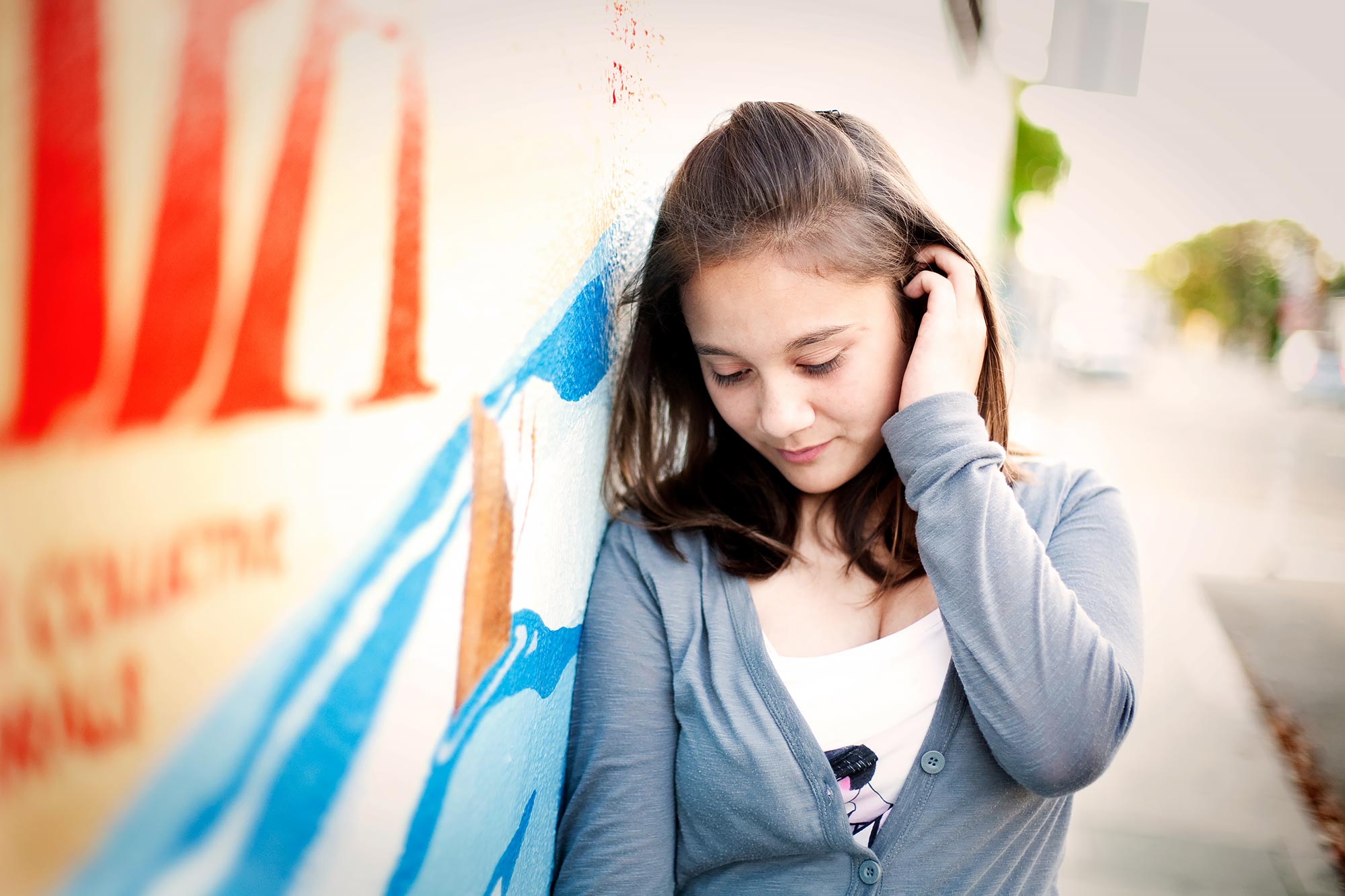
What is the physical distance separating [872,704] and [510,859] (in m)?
0.62

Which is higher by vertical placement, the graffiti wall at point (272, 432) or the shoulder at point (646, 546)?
the graffiti wall at point (272, 432)

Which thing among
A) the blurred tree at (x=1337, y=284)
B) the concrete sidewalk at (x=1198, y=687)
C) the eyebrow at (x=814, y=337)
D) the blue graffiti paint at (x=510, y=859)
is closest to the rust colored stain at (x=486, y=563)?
the blue graffiti paint at (x=510, y=859)

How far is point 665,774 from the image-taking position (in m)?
1.39

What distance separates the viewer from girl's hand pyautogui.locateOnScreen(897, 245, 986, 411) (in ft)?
4.71

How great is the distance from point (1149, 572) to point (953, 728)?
5.92 metres

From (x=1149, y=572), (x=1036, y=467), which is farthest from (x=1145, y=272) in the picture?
(x=1036, y=467)

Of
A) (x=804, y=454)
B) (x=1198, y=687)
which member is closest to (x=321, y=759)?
(x=804, y=454)

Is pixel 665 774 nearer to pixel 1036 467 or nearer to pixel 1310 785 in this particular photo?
pixel 1036 467

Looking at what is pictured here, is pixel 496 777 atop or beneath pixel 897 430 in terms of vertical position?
beneath

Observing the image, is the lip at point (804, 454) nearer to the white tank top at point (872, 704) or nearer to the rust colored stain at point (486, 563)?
the white tank top at point (872, 704)

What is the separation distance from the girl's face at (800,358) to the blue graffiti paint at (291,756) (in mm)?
452

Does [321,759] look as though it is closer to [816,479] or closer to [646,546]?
[646,546]

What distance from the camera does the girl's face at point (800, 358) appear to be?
133cm

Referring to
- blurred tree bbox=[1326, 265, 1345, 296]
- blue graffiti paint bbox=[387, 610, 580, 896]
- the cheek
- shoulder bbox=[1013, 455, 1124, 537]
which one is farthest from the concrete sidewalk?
blurred tree bbox=[1326, 265, 1345, 296]
